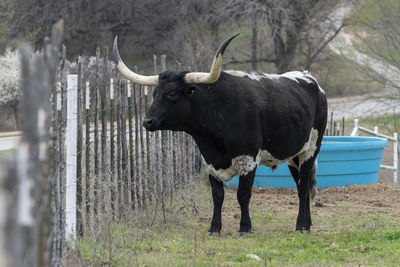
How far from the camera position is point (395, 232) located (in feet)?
21.7

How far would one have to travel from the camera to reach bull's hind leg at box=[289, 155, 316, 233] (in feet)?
24.1

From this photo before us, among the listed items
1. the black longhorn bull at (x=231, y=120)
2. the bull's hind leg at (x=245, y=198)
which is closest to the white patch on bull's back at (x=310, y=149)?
the black longhorn bull at (x=231, y=120)

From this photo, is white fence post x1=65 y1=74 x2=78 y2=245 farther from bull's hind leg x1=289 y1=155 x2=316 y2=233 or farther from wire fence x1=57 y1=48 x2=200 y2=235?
bull's hind leg x1=289 y1=155 x2=316 y2=233

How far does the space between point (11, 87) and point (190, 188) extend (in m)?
14.4

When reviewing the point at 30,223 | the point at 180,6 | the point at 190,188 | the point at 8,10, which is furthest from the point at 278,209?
the point at 8,10

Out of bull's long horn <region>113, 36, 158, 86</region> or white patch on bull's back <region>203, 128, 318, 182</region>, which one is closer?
white patch on bull's back <region>203, 128, 318, 182</region>

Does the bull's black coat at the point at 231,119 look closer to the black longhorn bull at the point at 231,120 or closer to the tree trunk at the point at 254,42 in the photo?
the black longhorn bull at the point at 231,120

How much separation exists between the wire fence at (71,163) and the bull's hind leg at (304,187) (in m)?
1.73

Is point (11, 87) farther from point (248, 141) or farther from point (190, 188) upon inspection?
point (248, 141)

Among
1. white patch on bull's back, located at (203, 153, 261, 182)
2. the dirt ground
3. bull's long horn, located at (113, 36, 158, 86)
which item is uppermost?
→ bull's long horn, located at (113, 36, 158, 86)

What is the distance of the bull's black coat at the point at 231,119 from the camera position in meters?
6.77

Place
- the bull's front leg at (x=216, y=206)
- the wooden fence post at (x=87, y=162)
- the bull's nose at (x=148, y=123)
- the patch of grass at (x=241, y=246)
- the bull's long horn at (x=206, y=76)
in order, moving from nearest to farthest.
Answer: the patch of grass at (x=241, y=246) < the wooden fence post at (x=87, y=162) < the bull's nose at (x=148, y=123) < the bull's long horn at (x=206, y=76) < the bull's front leg at (x=216, y=206)

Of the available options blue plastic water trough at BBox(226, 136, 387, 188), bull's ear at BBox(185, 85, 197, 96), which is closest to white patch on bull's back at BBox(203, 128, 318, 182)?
bull's ear at BBox(185, 85, 197, 96)

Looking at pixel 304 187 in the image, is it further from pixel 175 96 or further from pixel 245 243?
pixel 175 96
